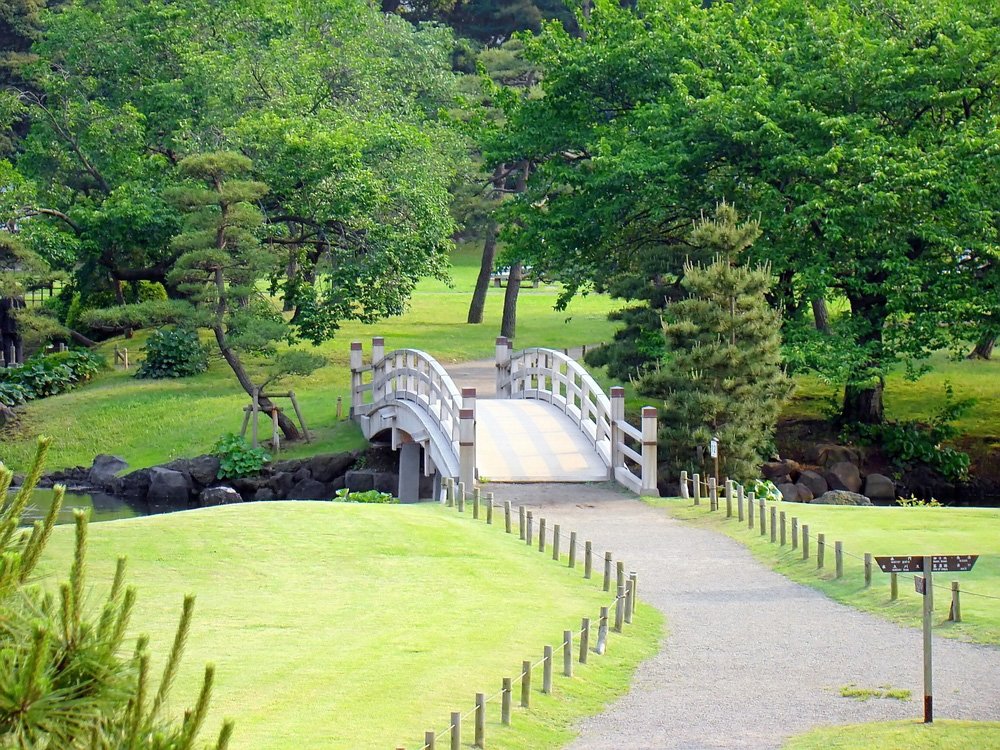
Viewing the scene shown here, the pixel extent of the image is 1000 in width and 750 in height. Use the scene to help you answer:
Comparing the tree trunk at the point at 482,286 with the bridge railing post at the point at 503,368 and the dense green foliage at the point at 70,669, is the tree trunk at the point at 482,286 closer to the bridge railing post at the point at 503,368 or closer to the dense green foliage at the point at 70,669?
the bridge railing post at the point at 503,368

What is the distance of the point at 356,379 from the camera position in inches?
1560

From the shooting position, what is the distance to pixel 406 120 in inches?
2170

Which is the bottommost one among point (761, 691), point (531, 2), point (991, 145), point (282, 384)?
point (761, 691)

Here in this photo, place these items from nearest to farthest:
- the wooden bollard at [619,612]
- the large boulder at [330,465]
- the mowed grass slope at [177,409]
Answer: the wooden bollard at [619,612], the large boulder at [330,465], the mowed grass slope at [177,409]

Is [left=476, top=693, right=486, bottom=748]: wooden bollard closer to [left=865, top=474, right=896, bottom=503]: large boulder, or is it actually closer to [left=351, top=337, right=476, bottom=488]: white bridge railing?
[left=351, top=337, right=476, bottom=488]: white bridge railing

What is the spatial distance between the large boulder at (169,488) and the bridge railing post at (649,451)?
13.6 metres

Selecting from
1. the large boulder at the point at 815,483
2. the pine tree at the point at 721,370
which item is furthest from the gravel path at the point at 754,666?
the large boulder at the point at 815,483

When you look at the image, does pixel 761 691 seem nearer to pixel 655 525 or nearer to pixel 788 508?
pixel 655 525

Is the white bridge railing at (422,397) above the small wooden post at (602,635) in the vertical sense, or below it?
above

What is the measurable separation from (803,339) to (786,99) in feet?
19.4

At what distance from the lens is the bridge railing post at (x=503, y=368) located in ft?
122

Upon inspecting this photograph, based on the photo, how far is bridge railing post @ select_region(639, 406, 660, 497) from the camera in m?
27.5

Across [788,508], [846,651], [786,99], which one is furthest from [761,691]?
[786,99]

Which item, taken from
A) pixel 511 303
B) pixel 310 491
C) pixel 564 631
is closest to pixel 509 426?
pixel 310 491
